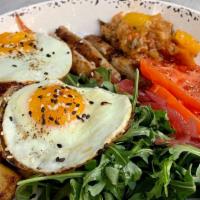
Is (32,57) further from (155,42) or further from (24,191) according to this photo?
(24,191)

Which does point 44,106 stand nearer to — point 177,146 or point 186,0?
point 177,146

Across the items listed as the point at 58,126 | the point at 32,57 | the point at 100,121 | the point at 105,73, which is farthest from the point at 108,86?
the point at 32,57

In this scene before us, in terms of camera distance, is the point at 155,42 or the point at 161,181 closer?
the point at 161,181

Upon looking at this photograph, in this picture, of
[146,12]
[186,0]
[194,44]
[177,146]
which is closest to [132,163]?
[177,146]

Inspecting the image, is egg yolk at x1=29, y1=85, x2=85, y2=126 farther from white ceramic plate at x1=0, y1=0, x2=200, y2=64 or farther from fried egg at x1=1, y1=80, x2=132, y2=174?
white ceramic plate at x1=0, y1=0, x2=200, y2=64

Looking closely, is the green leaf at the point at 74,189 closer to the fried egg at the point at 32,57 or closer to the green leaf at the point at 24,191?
the green leaf at the point at 24,191
